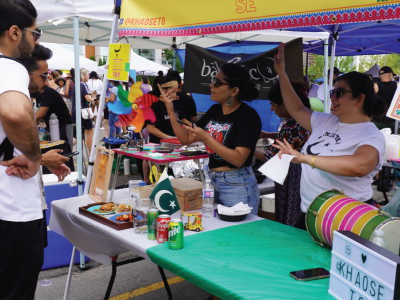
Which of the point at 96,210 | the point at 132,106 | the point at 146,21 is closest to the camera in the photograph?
the point at 96,210

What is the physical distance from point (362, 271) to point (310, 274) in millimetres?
452

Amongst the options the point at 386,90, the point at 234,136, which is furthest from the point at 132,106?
the point at 386,90

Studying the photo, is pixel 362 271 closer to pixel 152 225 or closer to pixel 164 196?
pixel 152 225

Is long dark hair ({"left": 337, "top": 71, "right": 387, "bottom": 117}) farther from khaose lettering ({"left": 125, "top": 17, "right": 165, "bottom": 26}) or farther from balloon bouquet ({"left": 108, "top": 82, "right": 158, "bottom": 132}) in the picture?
balloon bouquet ({"left": 108, "top": 82, "right": 158, "bottom": 132})

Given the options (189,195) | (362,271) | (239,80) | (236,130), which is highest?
(239,80)

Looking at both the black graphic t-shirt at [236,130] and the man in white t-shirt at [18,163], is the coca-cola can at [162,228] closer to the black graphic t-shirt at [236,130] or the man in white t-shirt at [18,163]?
the man in white t-shirt at [18,163]

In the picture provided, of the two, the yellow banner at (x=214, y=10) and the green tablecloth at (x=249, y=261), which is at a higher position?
the yellow banner at (x=214, y=10)

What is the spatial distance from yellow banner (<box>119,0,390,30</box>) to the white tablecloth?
4.27ft

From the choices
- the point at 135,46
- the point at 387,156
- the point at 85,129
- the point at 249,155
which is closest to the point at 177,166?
the point at 249,155

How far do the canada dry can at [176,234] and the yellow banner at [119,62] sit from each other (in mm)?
1570

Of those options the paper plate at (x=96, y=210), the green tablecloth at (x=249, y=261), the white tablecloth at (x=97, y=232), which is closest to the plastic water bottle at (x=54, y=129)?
the white tablecloth at (x=97, y=232)

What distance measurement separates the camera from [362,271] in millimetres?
1156

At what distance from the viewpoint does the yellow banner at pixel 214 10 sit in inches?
77.6

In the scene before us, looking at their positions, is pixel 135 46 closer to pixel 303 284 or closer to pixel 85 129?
pixel 85 129
